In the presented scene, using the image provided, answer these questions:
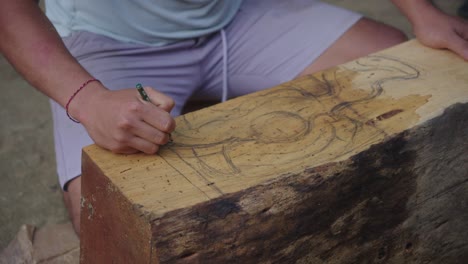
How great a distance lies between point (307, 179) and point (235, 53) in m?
0.77

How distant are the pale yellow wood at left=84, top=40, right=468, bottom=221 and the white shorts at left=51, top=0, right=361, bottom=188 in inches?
10.7

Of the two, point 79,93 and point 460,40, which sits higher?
point 460,40

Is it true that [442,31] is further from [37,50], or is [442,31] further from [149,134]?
[37,50]

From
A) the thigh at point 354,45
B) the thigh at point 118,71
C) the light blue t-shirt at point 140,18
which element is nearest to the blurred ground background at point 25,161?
the thigh at point 118,71

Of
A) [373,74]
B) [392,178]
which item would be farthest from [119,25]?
[392,178]

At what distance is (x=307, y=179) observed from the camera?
1.58 metres

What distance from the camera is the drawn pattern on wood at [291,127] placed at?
1626 mm

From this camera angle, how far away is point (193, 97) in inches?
92.5

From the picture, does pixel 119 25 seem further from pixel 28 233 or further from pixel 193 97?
pixel 28 233

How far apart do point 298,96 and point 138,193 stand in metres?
0.55

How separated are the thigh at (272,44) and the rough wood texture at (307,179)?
271 millimetres

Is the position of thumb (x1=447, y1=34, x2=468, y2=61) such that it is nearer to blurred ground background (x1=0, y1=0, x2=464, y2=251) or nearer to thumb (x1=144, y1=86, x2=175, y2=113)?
thumb (x1=144, y1=86, x2=175, y2=113)

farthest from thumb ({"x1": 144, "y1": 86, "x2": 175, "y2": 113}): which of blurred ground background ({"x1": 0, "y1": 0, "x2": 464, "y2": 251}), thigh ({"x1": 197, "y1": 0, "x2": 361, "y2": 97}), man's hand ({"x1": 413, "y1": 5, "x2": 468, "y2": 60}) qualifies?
blurred ground background ({"x1": 0, "y1": 0, "x2": 464, "y2": 251})

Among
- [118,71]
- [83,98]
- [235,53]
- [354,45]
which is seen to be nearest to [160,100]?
[83,98]
